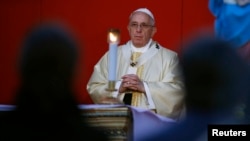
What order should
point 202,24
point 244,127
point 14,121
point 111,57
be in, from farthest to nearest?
point 202,24 → point 244,127 → point 111,57 → point 14,121

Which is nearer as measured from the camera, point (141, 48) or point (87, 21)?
point (141, 48)

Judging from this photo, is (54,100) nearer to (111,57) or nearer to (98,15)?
(111,57)

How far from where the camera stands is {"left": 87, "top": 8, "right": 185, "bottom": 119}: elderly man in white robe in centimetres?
498

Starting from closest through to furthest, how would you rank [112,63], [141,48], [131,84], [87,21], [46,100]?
[46,100] < [112,63] < [131,84] < [141,48] < [87,21]

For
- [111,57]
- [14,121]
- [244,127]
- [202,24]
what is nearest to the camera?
[14,121]

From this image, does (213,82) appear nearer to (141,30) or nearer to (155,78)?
(155,78)

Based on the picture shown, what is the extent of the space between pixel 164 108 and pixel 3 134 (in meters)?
2.92

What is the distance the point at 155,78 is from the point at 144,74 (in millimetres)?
95

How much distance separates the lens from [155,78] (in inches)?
202

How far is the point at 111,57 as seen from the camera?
348cm

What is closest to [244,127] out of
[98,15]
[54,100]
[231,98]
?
[231,98]

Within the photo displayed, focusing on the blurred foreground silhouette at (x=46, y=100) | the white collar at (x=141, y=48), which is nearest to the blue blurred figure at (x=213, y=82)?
the white collar at (x=141, y=48)

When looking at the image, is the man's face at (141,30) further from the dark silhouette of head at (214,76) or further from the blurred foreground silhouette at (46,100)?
the blurred foreground silhouette at (46,100)

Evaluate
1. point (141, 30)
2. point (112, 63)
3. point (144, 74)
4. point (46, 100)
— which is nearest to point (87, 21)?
point (141, 30)
